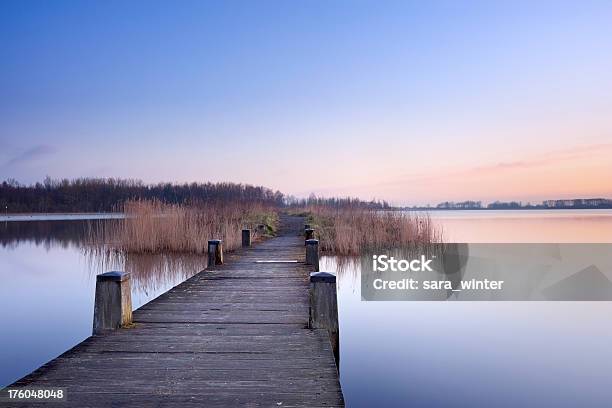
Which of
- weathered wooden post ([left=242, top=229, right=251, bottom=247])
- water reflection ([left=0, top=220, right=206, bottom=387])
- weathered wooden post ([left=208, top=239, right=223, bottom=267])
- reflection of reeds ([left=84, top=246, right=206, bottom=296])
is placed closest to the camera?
water reflection ([left=0, top=220, right=206, bottom=387])

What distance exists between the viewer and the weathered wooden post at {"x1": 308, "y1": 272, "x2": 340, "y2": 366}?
4.00 meters

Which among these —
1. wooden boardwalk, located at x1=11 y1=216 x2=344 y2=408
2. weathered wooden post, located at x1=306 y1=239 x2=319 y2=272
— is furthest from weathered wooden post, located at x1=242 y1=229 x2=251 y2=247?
wooden boardwalk, located at x1=11 y1=216 x2=344 y2=408

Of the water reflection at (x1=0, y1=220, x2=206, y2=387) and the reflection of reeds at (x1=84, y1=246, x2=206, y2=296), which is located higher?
→ the reflection of reeds at (x1=84, y1=246, x2=206, y2=296)

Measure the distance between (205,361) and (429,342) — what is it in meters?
4.40

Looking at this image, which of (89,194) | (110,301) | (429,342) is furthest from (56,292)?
(89,194)

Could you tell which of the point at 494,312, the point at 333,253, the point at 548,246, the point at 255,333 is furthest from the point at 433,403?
the point at 548,246

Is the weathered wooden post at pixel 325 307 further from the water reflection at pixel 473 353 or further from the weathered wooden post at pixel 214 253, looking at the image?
the weathered wooden post at pixel 214 253

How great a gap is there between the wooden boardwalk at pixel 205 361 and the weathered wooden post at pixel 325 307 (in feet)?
0.35

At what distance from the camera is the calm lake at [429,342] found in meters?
5.24

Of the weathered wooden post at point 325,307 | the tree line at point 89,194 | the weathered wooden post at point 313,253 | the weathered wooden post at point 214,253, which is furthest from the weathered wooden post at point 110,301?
the tree line at point 89,194

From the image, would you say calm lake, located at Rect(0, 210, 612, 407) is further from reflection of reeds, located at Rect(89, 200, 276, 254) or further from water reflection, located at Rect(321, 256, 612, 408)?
reflection of reeds, located at Rect(89, 200, 276, 254)

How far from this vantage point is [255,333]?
4.09 metres

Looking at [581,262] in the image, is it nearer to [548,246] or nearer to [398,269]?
[548,246]

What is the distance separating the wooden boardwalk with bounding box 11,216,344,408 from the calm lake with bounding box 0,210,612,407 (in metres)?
1.43
